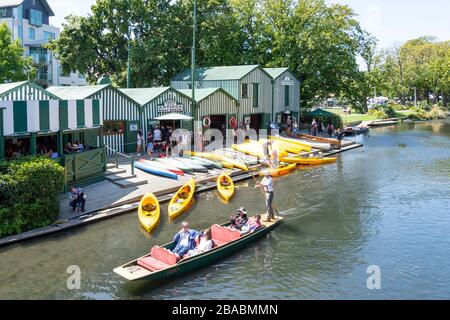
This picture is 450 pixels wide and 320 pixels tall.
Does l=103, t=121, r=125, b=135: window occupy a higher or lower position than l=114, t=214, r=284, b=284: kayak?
higher

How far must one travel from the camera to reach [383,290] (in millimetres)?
14375

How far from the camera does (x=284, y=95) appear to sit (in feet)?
157

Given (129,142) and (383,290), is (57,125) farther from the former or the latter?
(383,290)

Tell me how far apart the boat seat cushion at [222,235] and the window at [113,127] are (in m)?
15.2

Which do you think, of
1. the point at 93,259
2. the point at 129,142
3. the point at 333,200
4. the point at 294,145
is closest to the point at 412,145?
the point at 294,145

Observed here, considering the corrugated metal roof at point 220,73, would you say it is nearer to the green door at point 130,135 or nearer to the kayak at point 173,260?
the green door at point 130,135

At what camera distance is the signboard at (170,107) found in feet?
111

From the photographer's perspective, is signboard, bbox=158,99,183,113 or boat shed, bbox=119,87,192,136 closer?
boat shed, bbox=119,87,192,136

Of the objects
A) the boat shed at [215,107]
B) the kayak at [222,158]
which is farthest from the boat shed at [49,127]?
the boat shed at [215,107]

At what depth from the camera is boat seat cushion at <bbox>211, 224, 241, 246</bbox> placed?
674 inches

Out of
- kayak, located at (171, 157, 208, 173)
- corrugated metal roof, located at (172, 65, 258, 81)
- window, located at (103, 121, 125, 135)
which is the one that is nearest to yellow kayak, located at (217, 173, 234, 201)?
kayak, located at (171, 157, 208, 173)

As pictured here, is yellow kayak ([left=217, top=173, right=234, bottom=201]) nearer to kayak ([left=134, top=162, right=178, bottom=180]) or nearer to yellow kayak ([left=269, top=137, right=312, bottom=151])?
kayak ([left=134, top=162, right=178, bottom=180])

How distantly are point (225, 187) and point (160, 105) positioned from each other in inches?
425
